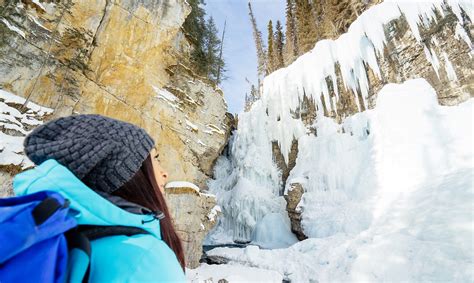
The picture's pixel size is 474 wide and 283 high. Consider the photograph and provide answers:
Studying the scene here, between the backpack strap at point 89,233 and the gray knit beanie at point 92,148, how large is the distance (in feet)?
0.61

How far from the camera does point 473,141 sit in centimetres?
786

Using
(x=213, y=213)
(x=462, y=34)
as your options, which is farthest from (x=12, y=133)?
(x=462, y=34)

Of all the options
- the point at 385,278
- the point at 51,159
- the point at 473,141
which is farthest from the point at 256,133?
the point at 51,159

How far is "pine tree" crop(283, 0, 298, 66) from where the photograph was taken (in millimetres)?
24064

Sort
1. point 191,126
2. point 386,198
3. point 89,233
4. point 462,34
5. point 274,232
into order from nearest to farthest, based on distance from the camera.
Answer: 1. point 89,233
2. point 386,198
3. point 462,34
4. point 191,126
5. point 274,232

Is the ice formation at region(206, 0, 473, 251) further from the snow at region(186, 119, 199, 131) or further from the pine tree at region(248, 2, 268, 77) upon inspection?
the pine tree at region(248, 2, 268, 77)

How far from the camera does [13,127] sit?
5.52 m

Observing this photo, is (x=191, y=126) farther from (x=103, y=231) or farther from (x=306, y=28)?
(x=306, y=28)

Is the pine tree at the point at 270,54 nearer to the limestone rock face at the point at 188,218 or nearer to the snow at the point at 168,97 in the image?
the snow at the point at 168,97

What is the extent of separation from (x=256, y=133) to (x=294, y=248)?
7490 millimetres

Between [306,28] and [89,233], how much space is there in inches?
918

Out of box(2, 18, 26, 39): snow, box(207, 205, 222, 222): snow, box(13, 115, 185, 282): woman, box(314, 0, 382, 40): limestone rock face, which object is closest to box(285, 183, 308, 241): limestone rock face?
box(207, 205, 222, 222): snow

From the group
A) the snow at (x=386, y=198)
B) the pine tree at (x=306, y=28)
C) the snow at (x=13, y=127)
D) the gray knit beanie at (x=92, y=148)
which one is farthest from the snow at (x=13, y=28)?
the pine tree at (x=306, y=28)

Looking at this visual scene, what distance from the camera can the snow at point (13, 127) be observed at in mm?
5320
